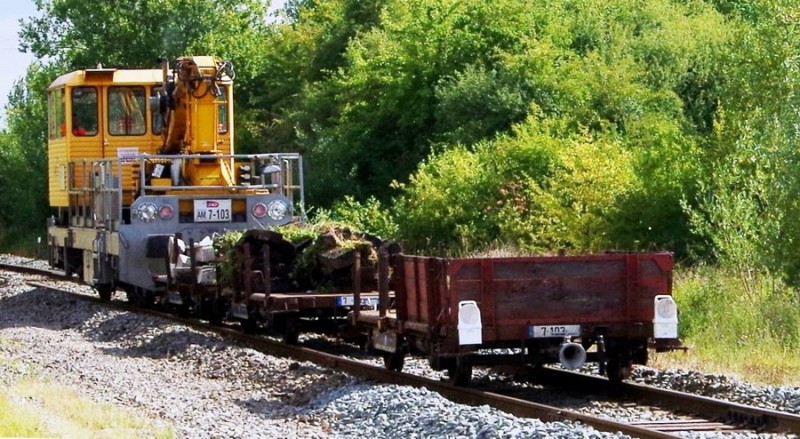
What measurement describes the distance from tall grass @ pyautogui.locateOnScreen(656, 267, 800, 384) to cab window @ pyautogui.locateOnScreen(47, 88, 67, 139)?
11.2m

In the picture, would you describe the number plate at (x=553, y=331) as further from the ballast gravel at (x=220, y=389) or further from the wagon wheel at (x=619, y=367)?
the ballast gravel at (x=220, y=389)

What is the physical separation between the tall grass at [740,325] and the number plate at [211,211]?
6848mm

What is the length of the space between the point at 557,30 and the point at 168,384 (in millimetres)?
21156

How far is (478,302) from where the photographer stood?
1212 centimetres

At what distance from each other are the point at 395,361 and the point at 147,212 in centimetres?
798

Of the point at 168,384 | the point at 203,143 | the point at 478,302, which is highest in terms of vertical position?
the point at 203,143

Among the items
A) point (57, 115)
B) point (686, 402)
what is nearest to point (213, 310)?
point (57, 115)

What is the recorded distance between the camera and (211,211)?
69.8ft

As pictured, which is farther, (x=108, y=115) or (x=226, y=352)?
(x=108, y=115)

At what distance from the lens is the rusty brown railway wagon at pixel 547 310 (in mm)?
12125

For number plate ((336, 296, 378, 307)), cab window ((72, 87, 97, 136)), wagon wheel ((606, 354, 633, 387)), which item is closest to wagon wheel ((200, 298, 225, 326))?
number plate ((336, 296, 378, 307))

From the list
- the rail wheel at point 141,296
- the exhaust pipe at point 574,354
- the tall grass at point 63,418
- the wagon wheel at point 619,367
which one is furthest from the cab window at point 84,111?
the exhaust pipe at point 574,354

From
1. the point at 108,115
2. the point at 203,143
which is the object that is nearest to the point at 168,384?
the point at 203,143

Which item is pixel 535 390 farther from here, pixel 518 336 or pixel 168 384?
pixel 168 384
